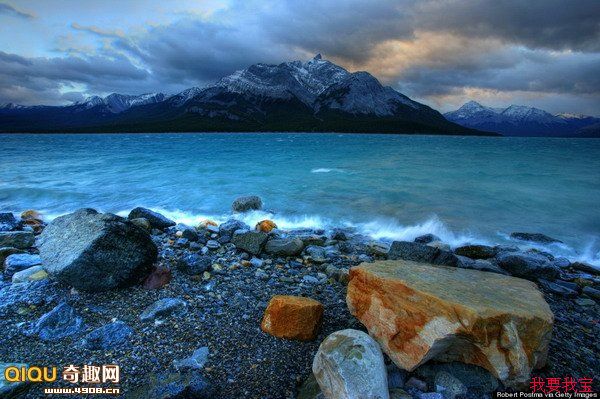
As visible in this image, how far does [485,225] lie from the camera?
1520 cm

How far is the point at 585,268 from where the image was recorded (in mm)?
10062

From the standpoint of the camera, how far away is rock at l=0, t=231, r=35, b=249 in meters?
8.97

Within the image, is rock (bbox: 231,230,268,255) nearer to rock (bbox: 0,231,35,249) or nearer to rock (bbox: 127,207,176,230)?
rock (bbox: 127,207,176,230)

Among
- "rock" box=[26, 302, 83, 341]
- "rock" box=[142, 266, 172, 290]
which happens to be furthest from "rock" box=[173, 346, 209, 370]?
"rock" box=[142, 266, 172, 290]

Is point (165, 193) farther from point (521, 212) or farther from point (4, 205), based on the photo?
point (521, 212)

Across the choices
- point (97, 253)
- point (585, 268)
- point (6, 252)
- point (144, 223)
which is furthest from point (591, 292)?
point (6, 252)

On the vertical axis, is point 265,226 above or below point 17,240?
below

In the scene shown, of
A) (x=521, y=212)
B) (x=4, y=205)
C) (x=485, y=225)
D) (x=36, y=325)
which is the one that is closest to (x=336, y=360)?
(x=36, y=325)

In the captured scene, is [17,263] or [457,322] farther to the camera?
[17,263]

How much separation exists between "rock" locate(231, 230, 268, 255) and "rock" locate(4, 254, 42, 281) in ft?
15.5

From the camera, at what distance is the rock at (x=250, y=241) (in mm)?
9242

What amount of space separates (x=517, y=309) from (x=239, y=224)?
9.75 metres

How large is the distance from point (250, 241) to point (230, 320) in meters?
3.67

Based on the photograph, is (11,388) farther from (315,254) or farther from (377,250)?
(377,250)
